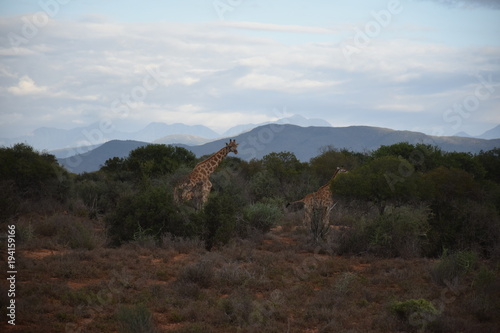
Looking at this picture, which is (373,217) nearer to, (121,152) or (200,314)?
(200,314)

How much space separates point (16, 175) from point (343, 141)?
121665 millimetres

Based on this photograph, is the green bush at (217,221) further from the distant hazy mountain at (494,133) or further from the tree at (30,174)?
the distant hazy mountain at (494,133)

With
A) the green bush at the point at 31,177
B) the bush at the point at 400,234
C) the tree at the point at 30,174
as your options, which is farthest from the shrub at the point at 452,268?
the tree at the point at 30,174

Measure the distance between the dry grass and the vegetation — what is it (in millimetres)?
31

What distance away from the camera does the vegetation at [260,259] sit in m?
8.03

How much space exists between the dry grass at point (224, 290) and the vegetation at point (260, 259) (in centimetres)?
3

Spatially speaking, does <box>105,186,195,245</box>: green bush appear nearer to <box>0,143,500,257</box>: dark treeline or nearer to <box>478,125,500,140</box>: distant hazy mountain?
<box>0,143,500,257</box>: dark treeline

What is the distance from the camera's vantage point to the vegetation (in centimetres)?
803

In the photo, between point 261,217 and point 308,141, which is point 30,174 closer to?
point 261,217

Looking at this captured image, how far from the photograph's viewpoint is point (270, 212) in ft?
52.9

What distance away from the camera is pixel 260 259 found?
12.0 meters

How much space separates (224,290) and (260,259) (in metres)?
2.43

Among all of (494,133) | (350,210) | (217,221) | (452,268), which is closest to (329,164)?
(350,210)

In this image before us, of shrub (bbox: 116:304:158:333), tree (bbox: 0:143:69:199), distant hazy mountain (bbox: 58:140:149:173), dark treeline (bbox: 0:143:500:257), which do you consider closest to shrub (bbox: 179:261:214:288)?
shrub (bbox: 116:304:158:333)
